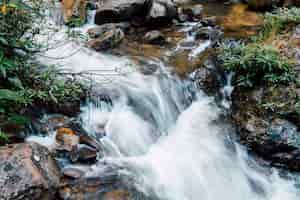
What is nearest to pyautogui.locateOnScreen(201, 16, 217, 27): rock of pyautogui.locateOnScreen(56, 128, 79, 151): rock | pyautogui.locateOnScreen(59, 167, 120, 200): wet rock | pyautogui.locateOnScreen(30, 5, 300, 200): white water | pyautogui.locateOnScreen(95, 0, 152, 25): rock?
pyautogui.locateOnScreen(95, 0, 152, 25): rock

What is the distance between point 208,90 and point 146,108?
1270mm

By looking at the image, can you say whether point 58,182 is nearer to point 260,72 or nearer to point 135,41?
point 260,72

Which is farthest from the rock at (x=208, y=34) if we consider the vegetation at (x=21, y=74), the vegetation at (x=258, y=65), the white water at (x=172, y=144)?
the vegetation at (x=21, y=74)

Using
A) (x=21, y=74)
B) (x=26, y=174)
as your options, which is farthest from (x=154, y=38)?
(x=26, y=174)

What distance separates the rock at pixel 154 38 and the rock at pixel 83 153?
3.60 m

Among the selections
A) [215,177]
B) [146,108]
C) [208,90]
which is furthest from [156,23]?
[215,177]

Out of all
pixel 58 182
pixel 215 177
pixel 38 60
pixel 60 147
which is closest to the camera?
pixel 58 182

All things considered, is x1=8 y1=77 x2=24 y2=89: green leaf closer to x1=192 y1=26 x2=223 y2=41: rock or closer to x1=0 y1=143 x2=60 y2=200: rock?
x1=0 y1=143 x2=60 y2=200: rock

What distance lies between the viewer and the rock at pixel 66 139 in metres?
4.48

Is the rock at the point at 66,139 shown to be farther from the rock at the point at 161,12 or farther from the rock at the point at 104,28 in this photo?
the rock at the point at 161,12

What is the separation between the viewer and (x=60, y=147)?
4.47 metres

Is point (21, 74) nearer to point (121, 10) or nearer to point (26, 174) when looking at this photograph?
point (26, 174)

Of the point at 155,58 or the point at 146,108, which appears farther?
the point at 155,58

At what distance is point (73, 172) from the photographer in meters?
4.29
